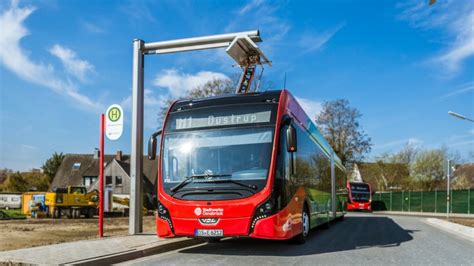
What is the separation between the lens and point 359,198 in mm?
49219

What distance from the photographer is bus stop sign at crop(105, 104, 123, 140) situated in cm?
1234

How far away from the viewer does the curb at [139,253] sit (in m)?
8.18

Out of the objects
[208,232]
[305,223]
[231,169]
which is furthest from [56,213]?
[231,169]

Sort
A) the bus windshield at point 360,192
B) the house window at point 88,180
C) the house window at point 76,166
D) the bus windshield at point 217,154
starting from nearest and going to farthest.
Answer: the bus windshield at point 217,154
the bus windshield at point 360,192
the house window at point 88,180
the house window at point 76,166

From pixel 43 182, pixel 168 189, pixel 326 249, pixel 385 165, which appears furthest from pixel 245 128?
pixel 43 182

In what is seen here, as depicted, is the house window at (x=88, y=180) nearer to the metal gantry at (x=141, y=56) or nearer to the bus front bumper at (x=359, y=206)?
the bus front bumper at (x=359, y=206)

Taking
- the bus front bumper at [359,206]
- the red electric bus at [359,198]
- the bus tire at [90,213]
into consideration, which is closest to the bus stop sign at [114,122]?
the bus tire at [90,213]

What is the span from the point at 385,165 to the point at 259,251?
2383 inches

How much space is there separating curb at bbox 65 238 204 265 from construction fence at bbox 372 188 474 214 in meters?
36.3

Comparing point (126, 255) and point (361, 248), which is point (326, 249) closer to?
point (361, 248)

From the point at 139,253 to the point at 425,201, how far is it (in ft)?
140

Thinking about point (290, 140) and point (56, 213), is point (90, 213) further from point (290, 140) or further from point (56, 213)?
point (290, 140)

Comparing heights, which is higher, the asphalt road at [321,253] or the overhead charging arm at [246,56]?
the overhead charging arm at [246,56]

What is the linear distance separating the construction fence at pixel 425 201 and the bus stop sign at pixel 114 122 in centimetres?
3717
